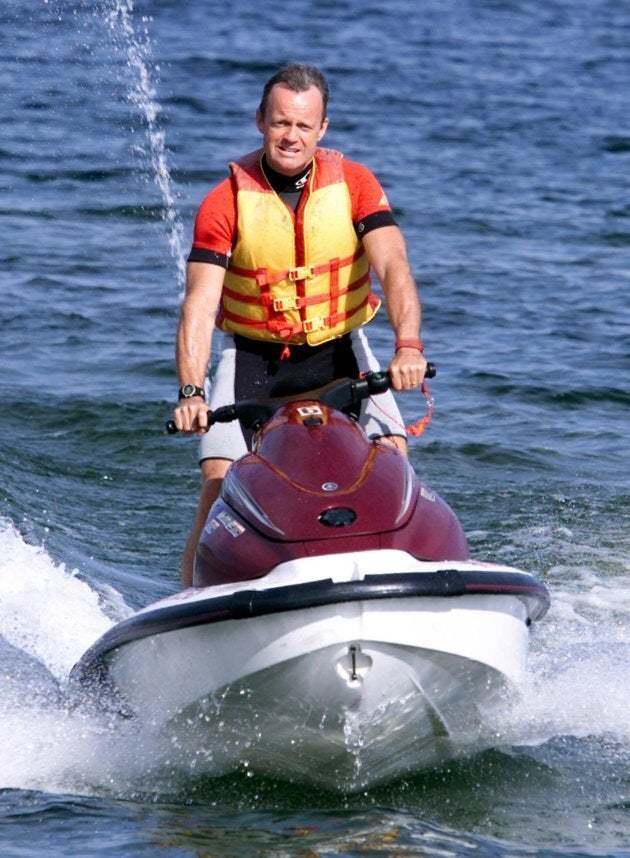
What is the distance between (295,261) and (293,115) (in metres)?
0.52

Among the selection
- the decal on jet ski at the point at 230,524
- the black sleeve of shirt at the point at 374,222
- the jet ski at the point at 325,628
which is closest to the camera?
the jet ski at the point at 325,628

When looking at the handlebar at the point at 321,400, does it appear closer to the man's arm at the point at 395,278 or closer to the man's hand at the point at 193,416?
the man's hand at the point at 193,416

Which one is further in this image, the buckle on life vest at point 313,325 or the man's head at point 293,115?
the buckle on life vest at point 313,325

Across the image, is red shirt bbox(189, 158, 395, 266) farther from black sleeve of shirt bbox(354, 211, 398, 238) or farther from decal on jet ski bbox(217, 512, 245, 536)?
decal on jet ski bbox(217, 512, 245, 536)

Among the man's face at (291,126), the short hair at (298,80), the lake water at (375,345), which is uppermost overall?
the short hair at (298,80)

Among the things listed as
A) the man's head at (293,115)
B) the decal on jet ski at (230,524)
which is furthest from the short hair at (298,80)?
the decal on jet ski at (230,524)

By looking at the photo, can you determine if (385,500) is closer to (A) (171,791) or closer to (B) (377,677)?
(B) (377,677)

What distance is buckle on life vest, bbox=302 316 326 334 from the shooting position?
5.52 metres

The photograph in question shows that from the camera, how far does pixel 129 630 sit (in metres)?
4.61

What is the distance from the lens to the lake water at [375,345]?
4.71m

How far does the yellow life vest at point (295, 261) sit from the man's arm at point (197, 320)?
18 cm

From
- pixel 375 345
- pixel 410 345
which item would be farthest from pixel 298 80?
pixel 375 345

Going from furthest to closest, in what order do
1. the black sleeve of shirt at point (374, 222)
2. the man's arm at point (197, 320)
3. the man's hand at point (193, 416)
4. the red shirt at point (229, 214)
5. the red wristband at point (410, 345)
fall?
the black sleeve of shirt at point (374, 222)
the red shirt at point (229, 214)
the man's arm at point (197, 320)
the red wristband at point (410, 345)
the man's hand at point (193, 416)

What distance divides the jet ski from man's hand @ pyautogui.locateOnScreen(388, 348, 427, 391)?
220 millimetres
